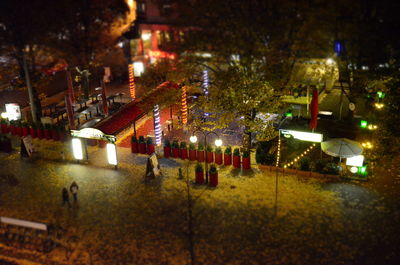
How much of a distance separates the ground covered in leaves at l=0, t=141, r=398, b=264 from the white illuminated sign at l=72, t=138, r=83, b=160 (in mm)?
674

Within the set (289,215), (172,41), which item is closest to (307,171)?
(289,215)

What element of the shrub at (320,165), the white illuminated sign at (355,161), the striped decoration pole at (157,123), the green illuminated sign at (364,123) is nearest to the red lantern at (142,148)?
the striped decoration pole at (157,123)

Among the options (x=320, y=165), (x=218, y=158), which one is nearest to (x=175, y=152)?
(x=218, y=158)

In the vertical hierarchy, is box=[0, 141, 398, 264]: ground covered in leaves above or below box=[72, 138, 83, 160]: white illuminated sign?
below

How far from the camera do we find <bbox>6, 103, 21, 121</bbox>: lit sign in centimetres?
3027

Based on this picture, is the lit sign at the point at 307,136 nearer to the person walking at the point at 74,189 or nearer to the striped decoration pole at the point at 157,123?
the striped decoration pole at the point at 157,123

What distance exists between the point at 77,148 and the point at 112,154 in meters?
2.53

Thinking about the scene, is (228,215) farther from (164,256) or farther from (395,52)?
(395,52)

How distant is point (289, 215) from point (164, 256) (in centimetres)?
608

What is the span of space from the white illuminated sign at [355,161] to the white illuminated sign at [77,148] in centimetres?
1539

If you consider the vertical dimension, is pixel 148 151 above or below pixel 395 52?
below

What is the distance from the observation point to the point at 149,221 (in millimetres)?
18359

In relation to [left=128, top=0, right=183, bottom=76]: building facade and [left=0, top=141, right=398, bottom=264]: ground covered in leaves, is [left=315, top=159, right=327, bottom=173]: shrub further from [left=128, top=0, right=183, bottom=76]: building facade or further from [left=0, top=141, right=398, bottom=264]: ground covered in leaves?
[left=128, top=0, right=183, bottom=76]: building facade

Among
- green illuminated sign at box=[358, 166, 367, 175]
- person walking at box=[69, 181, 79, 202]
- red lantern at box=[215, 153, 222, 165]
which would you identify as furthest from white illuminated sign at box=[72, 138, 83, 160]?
green illuminated sign at box=[358, 166, 367, 175]
